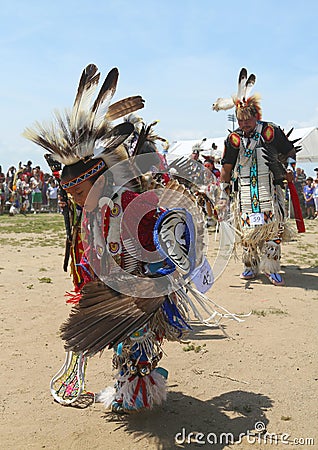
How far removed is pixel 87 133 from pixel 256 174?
3549 millimetres

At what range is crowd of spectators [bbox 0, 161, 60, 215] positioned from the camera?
63.4 feet

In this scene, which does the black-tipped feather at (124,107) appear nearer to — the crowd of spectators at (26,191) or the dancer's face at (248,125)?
the dancer's face at (248,125)

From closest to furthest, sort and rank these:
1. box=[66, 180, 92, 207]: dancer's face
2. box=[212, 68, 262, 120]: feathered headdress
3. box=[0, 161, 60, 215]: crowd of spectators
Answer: box=[66, 180, 92, 207]: dancer's face → box=[212, 68, 262, 120]: feathered headdress → box=[0, 161, 60, 215]: crowd of spectators

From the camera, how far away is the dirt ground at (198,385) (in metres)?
2.67

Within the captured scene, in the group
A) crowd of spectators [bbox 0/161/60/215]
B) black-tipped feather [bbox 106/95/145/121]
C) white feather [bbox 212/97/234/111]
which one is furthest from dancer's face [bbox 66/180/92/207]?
crowd of spectators [bbox 0/161/60/215]

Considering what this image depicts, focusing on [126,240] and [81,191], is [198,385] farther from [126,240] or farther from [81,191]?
[81,191]

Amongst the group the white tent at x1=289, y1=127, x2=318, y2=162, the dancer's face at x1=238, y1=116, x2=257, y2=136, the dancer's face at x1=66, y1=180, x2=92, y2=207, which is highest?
the white tent at x1=289, y1=127, x2=318, y2=162

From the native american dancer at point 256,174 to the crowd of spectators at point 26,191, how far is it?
1408 centimetres

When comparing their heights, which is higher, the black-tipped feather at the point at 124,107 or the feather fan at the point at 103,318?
the black-tipped feather at the point at 124,107

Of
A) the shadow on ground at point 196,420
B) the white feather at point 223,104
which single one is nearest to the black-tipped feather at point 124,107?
the shadow on ground at point 196,420

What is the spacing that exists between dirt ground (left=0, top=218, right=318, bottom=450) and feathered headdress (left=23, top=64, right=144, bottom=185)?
1.34 metres

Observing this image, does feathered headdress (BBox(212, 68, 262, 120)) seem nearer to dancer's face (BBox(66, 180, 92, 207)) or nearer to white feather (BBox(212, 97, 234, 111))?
white feather (BBox(212, 97, 234, 111))

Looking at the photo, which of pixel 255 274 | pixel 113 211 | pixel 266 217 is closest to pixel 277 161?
pixel 266 217

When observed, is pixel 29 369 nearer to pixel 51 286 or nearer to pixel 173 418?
pixel 173 418
